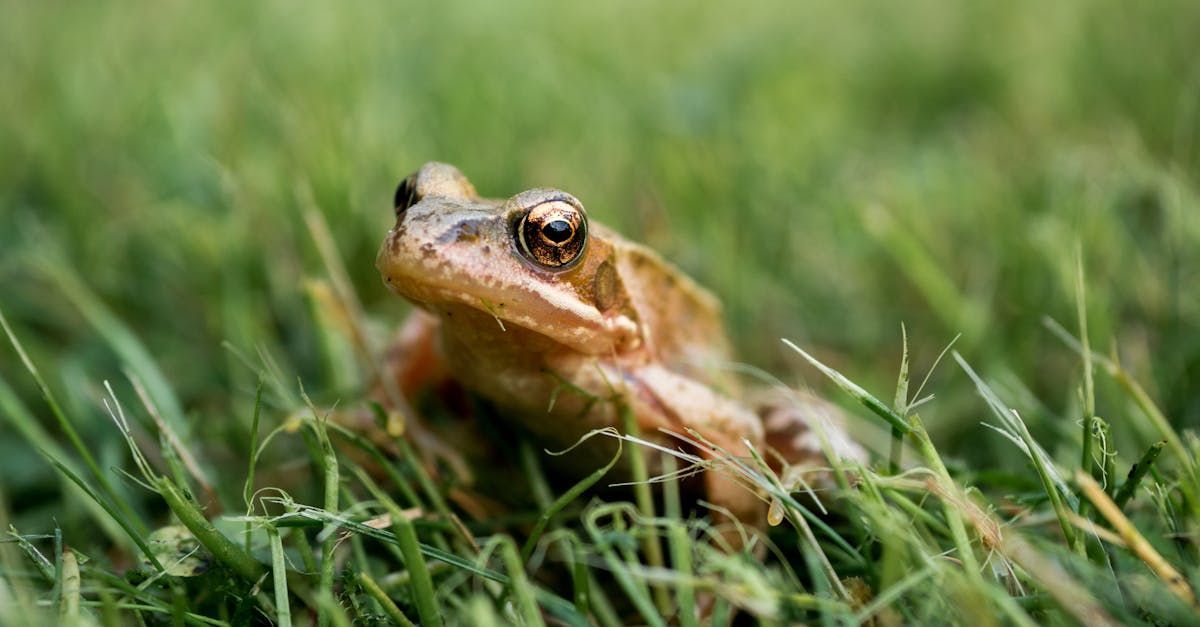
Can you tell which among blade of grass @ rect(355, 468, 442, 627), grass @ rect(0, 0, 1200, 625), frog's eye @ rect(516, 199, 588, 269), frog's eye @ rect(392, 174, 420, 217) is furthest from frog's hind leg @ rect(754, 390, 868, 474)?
frog's eye @ rect(392, 174, 420, 217)

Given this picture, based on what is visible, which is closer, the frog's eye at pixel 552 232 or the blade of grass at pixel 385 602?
the blade of grass at pixel 385 602

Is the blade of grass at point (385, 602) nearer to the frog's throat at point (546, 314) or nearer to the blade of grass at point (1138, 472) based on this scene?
the frog's throat at point (546, 314)

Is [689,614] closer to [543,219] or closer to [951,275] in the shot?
[543,219]

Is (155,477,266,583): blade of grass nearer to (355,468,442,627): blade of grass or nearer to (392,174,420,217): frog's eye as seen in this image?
(355,468,442,627): blade of grass

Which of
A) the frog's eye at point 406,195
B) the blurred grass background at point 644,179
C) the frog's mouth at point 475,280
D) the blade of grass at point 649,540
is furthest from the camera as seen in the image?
the blurred grass background at point 644,179

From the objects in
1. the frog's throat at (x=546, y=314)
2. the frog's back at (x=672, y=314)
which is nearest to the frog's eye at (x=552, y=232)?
the frog's throat at (x=546, y=314)

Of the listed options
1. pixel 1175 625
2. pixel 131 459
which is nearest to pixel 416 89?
pixel 131 459
